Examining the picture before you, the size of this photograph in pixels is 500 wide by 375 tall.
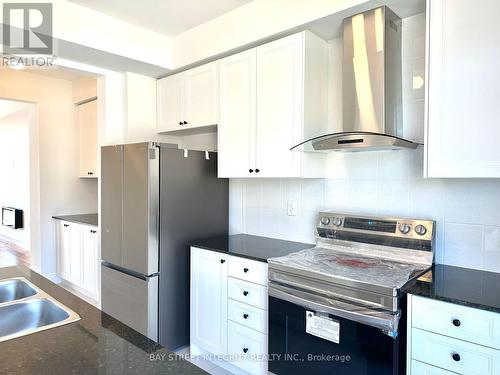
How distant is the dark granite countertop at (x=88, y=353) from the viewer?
0.91 meters

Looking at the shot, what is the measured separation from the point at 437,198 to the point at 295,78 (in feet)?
3.72

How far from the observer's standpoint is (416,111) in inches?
81.0

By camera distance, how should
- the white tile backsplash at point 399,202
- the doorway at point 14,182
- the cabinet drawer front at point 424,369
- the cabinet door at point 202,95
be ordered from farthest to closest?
the doorway at point 14,182 < the cabinet door at point 202,95 < the white tile backsplash at point 399,202 < the cabinet drawer front at point 424,369

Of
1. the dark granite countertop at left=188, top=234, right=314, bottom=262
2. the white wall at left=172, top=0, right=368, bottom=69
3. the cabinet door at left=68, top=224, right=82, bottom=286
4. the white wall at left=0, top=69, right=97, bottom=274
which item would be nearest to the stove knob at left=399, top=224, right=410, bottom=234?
the dark granite countertop at left=188, top=234, right=314, bottom=262

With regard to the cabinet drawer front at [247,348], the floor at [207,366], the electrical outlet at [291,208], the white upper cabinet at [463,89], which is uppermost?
the white upper cabinet at [463,89]

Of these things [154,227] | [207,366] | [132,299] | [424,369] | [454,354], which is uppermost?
[154,227]

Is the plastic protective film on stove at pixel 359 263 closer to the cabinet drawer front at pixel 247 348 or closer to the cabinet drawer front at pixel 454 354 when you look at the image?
the cabinet drawer front at pixel 454 354

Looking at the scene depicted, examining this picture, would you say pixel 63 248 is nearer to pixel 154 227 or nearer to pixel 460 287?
pixel 154 227

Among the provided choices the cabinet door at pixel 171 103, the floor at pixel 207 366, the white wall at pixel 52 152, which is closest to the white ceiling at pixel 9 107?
the white wall at pixel 52 152

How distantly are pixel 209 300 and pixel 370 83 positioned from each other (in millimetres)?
1790

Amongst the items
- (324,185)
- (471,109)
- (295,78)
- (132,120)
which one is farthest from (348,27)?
(132,120)

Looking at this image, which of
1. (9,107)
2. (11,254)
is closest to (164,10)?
(9,107)

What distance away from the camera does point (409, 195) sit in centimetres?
209

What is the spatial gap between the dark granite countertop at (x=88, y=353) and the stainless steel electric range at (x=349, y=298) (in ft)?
3.16
